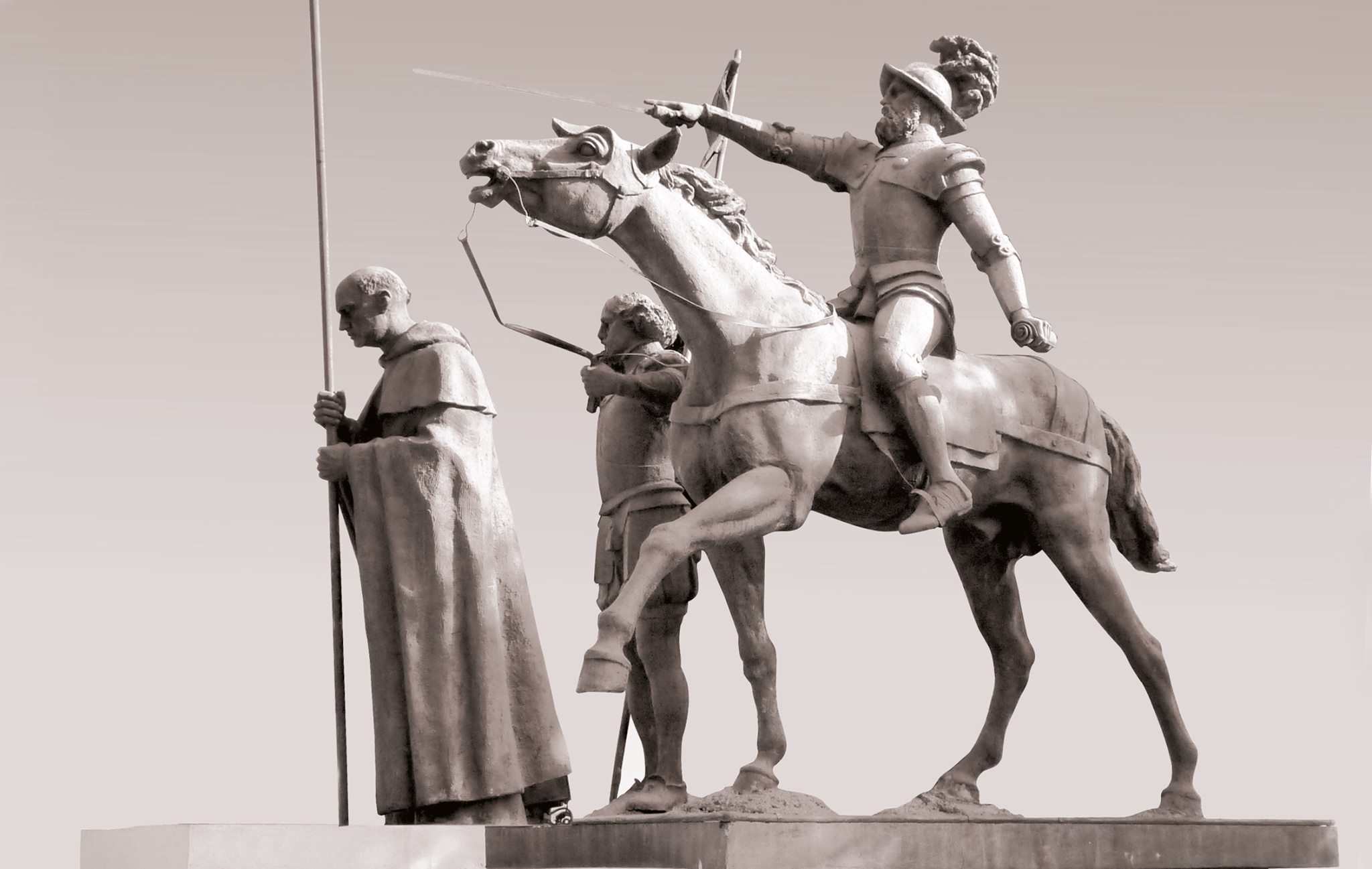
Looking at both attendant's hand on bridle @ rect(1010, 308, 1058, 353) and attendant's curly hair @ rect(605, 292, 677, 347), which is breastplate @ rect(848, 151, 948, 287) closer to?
attendant's hand on bridle @ rect(1010, 308, 1058, 353)

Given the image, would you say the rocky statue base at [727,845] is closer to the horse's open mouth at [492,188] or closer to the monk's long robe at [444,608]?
the monk's long robe at [444,608]

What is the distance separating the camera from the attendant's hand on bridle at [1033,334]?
8680 mm

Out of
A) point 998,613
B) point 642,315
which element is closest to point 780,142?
point 642,315

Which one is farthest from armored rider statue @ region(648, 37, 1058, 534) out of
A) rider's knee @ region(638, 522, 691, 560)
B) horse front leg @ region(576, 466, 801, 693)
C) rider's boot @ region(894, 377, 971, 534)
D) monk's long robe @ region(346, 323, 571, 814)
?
monk's long robe @ region(346, 323, 571, 814)

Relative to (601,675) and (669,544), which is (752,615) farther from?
(601,675)

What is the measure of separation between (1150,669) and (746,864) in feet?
7.47

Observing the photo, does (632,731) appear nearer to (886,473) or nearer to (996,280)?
(886,473)

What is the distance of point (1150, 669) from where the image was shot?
923 cm

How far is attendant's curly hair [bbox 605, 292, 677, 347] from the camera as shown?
939 centimetres

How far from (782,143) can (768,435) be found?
4.45 feet

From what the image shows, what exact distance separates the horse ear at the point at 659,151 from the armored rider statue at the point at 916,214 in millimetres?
216

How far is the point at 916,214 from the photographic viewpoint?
29.3 ft

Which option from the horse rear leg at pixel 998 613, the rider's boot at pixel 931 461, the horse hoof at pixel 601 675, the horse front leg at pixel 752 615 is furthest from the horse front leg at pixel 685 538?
the horse rear leg at pixel 998 613

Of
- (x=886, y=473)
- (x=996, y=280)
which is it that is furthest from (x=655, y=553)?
(x=996, y=280)
